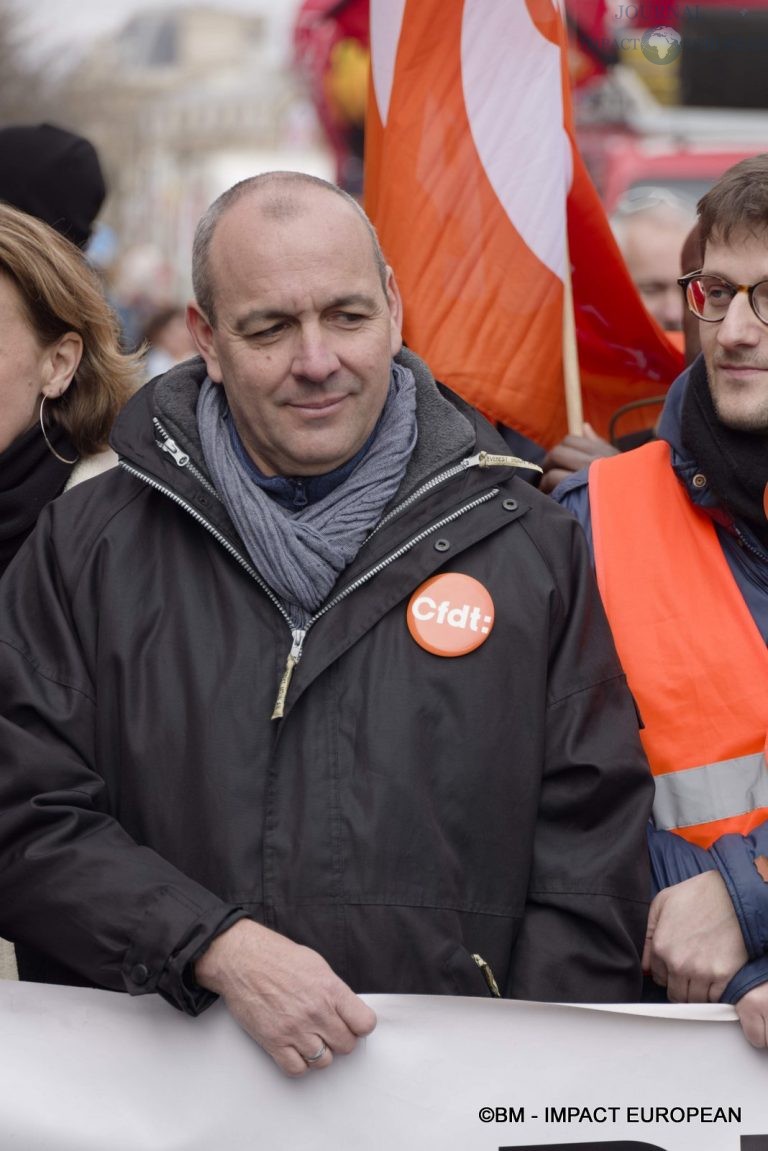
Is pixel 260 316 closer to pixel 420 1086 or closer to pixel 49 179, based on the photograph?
pixel 420 1086

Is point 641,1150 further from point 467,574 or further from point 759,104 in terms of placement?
point 759,104

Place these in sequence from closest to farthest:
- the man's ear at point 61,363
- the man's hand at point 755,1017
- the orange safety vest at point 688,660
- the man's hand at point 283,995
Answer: the man's hand at point 283,995
the man's hand at point 755,1017
the orange safety vest at point 688,660
the man's ear at point 61,363

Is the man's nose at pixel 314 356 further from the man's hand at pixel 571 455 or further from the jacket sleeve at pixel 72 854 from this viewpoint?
the man's hand at pixel 571 455

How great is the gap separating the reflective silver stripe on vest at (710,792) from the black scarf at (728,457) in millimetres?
472

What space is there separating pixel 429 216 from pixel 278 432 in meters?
1.54

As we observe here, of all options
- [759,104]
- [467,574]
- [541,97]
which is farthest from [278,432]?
[759,104]

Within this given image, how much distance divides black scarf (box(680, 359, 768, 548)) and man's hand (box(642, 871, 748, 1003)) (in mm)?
734

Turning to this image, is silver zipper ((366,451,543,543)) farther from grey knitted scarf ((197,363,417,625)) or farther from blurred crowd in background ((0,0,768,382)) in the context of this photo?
blurred crowd in background ((0,0,768,382))

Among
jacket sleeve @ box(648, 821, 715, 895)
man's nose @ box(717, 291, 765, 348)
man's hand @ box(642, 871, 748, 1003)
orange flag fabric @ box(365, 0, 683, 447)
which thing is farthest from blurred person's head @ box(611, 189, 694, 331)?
man's hand @ box(642, 871, 748, 1003)

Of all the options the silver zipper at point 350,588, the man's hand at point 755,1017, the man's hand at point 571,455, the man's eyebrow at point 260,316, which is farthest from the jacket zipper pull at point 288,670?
the man's hand at point 571,455

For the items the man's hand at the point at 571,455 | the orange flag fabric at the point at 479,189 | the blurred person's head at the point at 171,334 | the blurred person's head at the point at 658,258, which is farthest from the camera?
the blurred person's head at the point at 171,334

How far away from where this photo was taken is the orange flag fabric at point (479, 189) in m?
4.37

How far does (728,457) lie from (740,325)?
0.26 m

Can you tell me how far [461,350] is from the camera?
4.38 meters
